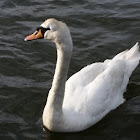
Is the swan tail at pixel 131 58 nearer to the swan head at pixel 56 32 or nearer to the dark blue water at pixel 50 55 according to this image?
the dark blue water at pixel 50 55

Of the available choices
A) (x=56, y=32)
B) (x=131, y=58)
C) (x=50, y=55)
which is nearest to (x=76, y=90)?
(x=56, y=32)

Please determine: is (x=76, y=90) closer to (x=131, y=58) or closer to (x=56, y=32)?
(x=56, y=32)

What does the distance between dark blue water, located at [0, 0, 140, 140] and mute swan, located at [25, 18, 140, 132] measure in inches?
10.3

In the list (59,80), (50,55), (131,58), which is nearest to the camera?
(59,80)

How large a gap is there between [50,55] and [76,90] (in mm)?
2590

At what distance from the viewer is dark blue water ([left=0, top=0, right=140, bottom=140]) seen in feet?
24.6

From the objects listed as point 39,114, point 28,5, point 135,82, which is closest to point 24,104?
point 39,114

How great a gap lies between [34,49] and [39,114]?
268 centimetres

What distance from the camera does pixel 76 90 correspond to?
7547 millimetres

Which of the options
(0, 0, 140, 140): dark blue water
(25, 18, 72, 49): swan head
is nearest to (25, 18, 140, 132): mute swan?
(25, 18, 72, 49): swan head

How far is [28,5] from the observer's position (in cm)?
1229

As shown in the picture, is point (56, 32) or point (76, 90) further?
point (76, 90)

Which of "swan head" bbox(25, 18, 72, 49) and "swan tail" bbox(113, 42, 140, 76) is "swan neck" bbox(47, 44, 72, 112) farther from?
"swan tail" bbox(113, 42, 140, 76)

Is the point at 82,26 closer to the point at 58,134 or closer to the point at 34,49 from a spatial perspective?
the point at 34,49
